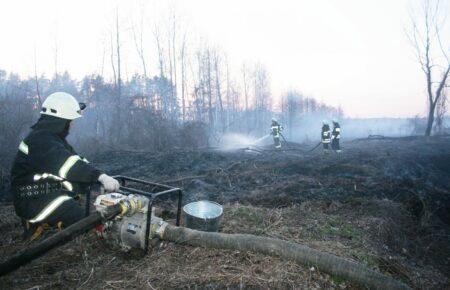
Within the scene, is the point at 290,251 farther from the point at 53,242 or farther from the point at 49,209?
the point at 49,209

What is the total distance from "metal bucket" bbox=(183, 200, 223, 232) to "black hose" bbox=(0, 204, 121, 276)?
101cm

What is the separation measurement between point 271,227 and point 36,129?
3312 mm

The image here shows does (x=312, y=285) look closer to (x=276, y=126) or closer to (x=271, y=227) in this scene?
(x=271, y=227)

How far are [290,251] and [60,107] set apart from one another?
308 centimetres

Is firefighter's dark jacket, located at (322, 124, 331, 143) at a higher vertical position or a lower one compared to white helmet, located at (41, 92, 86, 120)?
lower

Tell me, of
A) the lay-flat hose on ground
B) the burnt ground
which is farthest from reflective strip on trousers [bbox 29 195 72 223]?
the lay-flat hose on ground

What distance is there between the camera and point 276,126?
1978cm

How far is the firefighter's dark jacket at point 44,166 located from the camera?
133 inches

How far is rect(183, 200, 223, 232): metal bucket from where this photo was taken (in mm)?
3971

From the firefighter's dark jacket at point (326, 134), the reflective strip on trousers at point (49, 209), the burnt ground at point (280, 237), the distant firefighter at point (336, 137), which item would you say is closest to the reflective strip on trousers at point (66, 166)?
the reflective strip on trousers at point (49, 209)

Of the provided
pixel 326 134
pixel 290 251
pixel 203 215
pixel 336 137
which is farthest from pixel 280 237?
pixel 336 137

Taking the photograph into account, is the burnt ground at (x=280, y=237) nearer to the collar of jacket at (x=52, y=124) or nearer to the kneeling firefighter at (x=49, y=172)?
the kneeling firefighter at (x=49, y=172)

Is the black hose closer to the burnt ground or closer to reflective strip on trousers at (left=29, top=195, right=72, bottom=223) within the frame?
the burnt ground

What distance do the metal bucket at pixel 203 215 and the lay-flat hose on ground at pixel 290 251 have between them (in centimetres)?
31
